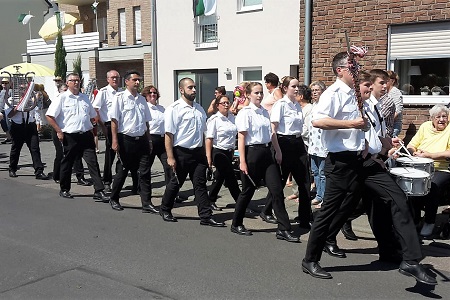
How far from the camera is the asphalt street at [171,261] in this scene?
459 cm

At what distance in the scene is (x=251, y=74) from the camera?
15.2m

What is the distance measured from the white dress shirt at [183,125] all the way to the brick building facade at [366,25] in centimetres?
313

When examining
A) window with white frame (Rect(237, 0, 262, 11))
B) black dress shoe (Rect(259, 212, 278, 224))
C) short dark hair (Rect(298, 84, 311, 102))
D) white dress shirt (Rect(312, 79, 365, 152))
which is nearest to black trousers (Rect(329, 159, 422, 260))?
white dress shirt (Rect(312, 79, 365, 152))

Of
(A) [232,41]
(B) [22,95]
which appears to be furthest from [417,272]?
(A) [232,41]

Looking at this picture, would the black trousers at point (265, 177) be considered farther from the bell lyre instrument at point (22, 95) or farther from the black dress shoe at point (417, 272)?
the bell lyre instrument at point (22, 95)

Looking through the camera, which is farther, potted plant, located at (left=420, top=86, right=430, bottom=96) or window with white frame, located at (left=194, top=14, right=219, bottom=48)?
window with white frame, located at (left=194, top=14, right=219, bottom=48)

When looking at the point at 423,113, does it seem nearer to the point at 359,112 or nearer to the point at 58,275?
the point at 359,112

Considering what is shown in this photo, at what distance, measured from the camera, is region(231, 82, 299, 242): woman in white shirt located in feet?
20.2

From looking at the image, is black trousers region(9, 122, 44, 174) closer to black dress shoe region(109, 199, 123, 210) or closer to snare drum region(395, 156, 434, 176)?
black dress shoe region(109, 199, 123, 210)

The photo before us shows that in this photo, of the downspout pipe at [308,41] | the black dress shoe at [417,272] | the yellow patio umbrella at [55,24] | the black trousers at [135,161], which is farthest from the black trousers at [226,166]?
the yellow patio umbrella at [55,24]

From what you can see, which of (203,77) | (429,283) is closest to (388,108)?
(429,283)

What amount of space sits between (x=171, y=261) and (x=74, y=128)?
3.93 meters

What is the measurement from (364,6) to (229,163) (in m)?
4.51

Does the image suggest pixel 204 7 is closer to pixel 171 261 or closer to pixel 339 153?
pixel 171 261
